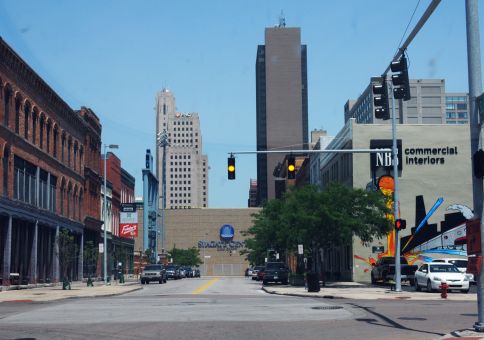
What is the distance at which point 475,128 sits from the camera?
16.5 metres

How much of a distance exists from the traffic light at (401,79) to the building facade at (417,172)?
4222 centimetres

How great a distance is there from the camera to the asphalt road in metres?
16.5

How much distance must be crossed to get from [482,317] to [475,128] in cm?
419

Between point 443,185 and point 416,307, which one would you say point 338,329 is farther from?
point 443,185

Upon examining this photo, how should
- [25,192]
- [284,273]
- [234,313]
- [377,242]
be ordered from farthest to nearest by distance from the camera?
[377,242]
[284,273]
[25,192]
[234,313]

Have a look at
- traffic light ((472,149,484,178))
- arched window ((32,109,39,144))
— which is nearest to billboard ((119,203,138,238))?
arched window ((32,109,39,144))

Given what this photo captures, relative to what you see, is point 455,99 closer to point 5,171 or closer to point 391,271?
point 391,271

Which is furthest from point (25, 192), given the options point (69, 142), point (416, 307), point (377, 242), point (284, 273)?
point (416, 307)

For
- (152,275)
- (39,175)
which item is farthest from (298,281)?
(39,175)

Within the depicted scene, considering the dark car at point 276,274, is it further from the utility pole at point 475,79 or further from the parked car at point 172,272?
the utility pole at point 475,79

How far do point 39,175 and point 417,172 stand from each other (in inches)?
1223

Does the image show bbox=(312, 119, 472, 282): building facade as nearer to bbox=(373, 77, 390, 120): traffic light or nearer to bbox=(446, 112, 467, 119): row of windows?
bbox=(373, 77, 390, 120): traffic light

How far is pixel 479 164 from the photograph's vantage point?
15.7m

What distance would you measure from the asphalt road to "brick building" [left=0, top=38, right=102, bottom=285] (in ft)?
74.2
